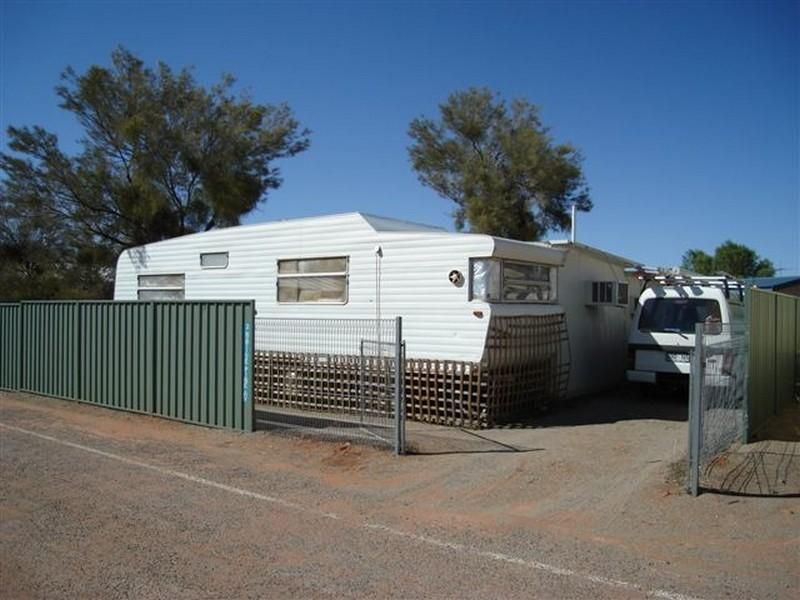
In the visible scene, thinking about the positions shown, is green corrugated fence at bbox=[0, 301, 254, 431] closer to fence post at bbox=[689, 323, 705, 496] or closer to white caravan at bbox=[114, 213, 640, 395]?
white caravan at bbox=[114, 213, 640, 395]

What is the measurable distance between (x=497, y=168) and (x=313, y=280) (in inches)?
894

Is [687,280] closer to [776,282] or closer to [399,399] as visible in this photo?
[399,399]

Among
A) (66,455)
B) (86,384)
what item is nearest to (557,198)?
(86,384)

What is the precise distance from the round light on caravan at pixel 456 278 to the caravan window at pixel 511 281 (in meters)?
0.19

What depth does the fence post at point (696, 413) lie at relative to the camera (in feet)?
21.2

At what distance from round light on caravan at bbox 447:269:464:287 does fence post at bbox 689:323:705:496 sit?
14.5ft

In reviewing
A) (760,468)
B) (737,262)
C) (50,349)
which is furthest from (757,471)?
(737,262)

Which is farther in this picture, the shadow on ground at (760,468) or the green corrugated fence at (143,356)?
the green corrugated fence at (143,356)

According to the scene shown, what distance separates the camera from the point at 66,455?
8.70 m

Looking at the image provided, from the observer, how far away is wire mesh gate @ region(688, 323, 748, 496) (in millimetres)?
6559

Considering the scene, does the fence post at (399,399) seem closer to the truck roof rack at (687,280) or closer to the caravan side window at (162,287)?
the truck roof rack at (687,280)

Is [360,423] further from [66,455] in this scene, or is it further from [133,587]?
[133,587]

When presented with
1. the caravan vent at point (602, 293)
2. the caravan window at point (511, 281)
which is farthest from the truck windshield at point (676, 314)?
the caravan window at point (511, 281)

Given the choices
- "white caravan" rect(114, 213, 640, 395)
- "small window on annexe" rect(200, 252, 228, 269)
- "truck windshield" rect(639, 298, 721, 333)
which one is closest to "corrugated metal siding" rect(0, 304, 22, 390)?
"white caravan" rect(114, 213, 640, 395)
